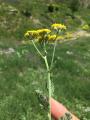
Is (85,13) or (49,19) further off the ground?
(49,19)

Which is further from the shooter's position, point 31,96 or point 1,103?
point 31,96

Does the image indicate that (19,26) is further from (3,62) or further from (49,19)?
(3,62)

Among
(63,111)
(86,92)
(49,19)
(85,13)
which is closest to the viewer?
(63,111)

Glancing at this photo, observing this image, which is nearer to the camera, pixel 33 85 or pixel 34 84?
pixel 33 85

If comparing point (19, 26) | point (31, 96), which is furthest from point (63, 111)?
point (19, 26)

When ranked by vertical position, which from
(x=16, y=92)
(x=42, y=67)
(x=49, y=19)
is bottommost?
(x=49, y=19)

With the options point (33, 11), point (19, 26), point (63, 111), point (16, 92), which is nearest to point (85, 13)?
point (33, 11)

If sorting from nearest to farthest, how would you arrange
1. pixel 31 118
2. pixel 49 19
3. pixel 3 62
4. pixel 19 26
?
1. pixel 31 118
2. pixel 3 62
3. pixel 19 26
4. pixel 49 19
